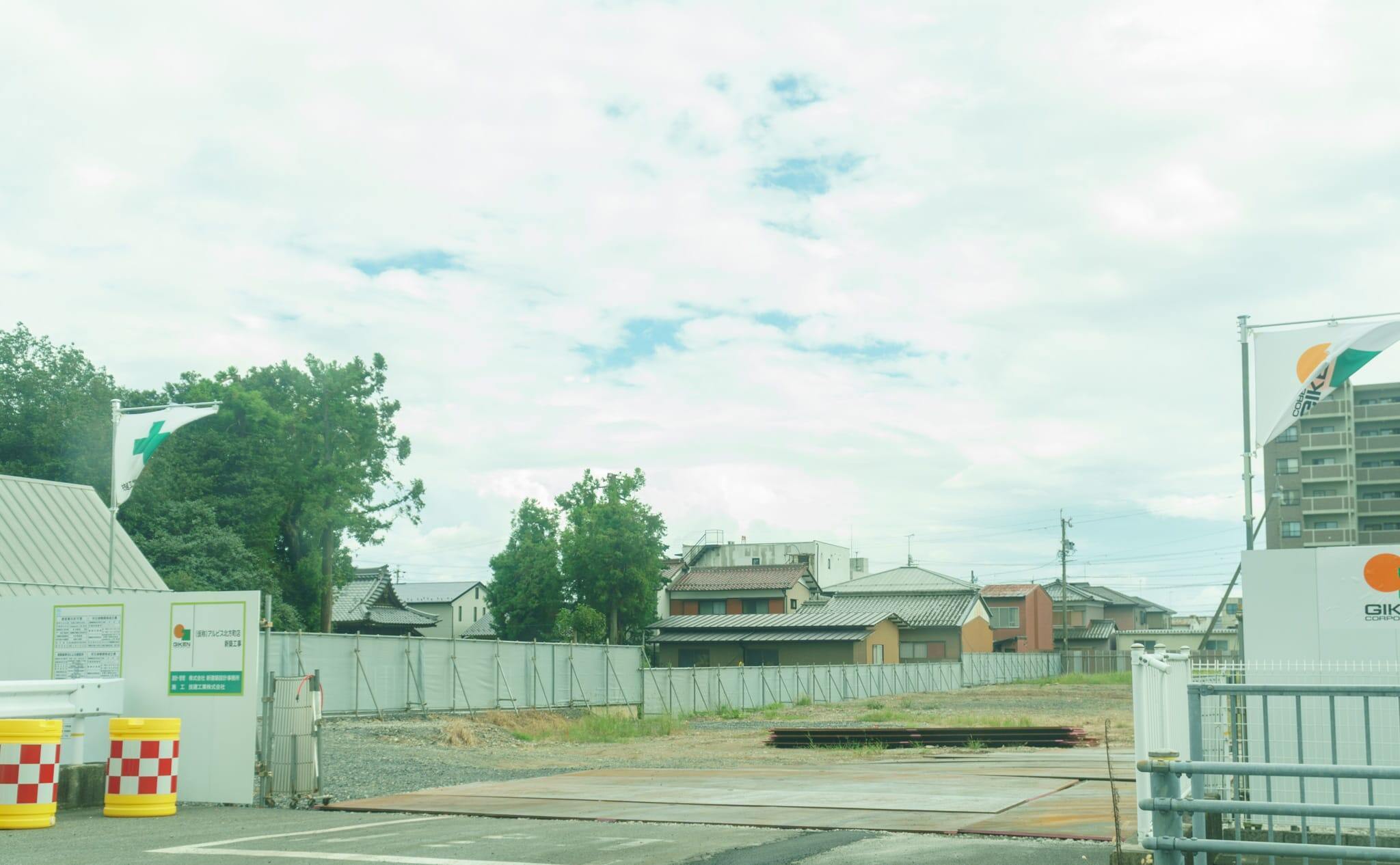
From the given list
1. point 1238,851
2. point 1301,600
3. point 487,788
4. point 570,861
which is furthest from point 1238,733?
point 487,788

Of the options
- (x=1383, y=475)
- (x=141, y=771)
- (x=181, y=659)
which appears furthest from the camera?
(x=1383, y=475)

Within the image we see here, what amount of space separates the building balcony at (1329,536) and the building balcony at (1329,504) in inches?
51.1

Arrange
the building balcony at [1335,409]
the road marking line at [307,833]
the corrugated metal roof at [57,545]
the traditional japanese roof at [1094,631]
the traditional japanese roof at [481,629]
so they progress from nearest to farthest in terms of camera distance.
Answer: the road marking line at [307,833]
the corrugated metal roof at [57,545]
the building balcony at [1335,409]
the traditional japanese roof at [481,629]
the traditional japanese roof at [1094,631]

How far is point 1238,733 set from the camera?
9.53 m

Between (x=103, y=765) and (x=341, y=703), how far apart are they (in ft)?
66.7

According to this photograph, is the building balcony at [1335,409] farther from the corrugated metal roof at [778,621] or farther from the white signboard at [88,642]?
the white signboard at [88,642]

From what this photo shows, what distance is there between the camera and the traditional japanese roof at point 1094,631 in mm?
109500

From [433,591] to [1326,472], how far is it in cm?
6819

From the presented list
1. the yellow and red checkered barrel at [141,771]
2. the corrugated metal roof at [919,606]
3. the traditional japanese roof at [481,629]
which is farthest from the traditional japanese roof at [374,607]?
the yellow and red checkered barrel at [141,771]

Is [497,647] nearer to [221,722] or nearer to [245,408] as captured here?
[245,408]

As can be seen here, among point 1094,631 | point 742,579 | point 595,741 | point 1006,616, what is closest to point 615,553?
point 742,579

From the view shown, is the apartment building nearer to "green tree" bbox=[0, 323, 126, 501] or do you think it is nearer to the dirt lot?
the dirt lot

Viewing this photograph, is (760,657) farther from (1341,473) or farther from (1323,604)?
(1323,604)

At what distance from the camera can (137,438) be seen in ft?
65.5
